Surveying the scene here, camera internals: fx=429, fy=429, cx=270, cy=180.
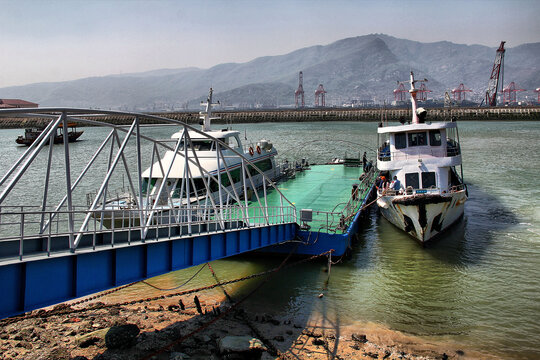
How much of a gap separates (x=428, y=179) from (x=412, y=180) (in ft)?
2.97

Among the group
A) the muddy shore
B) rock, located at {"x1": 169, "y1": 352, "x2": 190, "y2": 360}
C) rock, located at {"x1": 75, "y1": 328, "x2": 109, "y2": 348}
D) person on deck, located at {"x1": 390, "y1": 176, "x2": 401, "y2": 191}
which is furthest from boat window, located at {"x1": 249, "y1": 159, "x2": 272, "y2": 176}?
rock, located at {"x1": 169, "y1": 352, "x2": 190, "y2": 360}

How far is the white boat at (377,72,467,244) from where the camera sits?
2358 centimetres

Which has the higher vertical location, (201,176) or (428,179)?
(201,176)

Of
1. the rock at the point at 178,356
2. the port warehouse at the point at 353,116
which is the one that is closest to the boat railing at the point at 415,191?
the rock at the point at 178,356

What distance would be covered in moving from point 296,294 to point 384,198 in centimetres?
1008

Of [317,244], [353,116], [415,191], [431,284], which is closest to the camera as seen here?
[431,284]

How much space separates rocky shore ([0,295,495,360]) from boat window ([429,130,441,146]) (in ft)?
48.1

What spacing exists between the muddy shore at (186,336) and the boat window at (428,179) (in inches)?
484

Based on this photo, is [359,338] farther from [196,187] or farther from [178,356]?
[196,187]

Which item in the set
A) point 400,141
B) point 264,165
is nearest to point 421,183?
point 400,141

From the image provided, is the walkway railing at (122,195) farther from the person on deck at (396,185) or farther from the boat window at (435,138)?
the boat window at (435,138)

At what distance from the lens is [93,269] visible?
11.0 metres

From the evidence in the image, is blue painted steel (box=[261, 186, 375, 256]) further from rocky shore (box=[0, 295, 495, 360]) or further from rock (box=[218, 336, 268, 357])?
rock (box=[218, 336, 268, 357])

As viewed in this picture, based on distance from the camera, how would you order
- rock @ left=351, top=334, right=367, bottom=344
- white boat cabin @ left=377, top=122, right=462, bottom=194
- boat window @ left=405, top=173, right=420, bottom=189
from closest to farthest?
rock @ left=351, top=334, right=367, bottom=344 < white boat cabin @ left=377, top=122, right=462, bottom=194 < boat window @ left=405, top=173, right=420, bottom=189
